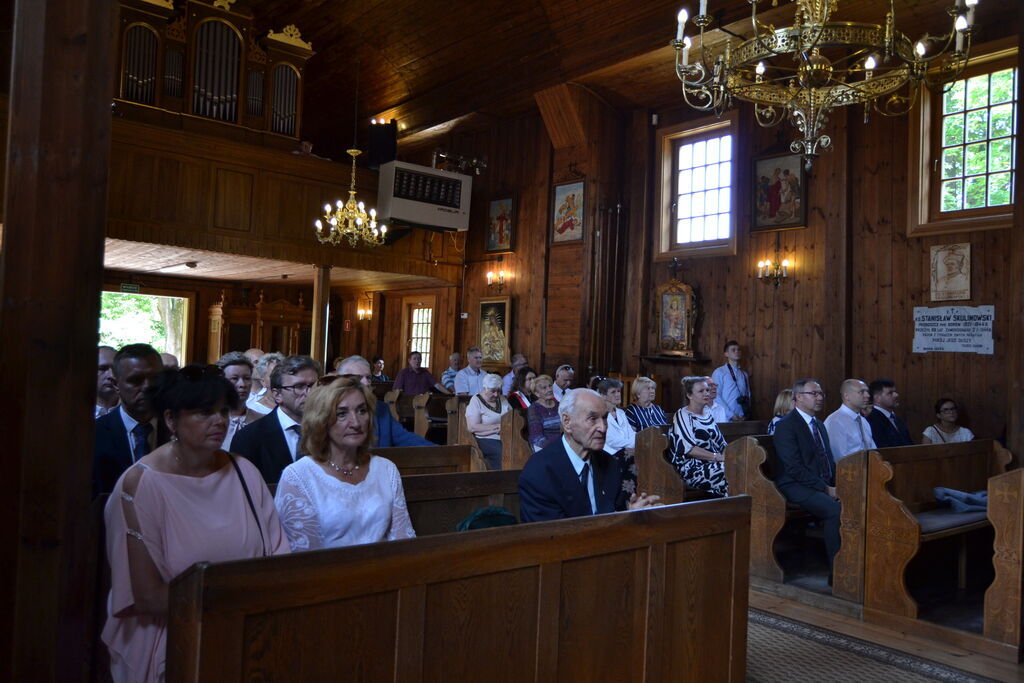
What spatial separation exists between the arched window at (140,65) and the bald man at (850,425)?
935 cm

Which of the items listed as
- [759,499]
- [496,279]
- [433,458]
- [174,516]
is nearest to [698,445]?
[759,499]

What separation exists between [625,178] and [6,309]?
10.0 meters

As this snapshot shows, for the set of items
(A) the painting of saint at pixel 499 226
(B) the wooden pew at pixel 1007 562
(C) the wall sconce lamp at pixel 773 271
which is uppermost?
(A) the painting of saint at pixel 499 226

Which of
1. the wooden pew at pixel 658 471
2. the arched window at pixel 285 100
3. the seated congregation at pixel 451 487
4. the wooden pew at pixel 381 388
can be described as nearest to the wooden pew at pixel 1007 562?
the seated congregation at pixel 451 487

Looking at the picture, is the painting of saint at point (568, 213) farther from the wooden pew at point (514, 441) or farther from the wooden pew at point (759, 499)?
the wooden pew at point (759, 499)

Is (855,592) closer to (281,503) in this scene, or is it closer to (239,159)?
(281,503)

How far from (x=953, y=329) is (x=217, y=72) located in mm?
Result: 9963

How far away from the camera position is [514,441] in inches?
229

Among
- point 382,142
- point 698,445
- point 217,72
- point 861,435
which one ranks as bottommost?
point 698,445

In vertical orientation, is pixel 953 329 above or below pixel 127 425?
above

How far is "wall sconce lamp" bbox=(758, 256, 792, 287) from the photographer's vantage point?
9.16 metres

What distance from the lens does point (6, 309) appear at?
176 centimetres

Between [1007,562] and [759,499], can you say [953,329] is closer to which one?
[759,499]

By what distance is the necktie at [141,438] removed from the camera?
2939 mm
